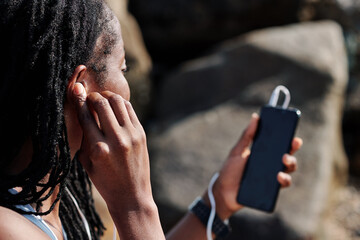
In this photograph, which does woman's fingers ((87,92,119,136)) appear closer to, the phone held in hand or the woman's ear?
the woman's ear

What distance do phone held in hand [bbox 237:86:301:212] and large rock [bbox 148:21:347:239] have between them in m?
1.93

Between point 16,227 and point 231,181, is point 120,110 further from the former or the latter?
point 231,181

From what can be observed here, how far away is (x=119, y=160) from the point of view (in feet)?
5.14

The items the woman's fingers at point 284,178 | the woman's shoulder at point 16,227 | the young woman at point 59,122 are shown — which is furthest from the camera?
the woman's fingers at point 284,178

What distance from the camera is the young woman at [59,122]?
158cm

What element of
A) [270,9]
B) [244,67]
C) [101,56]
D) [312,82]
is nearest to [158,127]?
[244,67]

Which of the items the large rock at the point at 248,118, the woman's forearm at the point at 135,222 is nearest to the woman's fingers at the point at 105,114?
the woman's forearm at the point at 135,222

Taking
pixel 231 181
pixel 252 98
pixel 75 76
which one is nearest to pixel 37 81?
pixel 75 76

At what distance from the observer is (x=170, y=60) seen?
260 inches

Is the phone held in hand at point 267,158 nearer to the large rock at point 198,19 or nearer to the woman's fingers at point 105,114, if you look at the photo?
the woman's fingers at point 105,114

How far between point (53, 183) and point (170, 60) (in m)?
5.07

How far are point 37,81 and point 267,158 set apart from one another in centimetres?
115

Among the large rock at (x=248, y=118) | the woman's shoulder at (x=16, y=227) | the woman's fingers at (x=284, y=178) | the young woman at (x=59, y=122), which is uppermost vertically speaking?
the young woman at (x=59, y=122)

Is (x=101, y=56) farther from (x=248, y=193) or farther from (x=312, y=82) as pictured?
(x=312, y=82)
